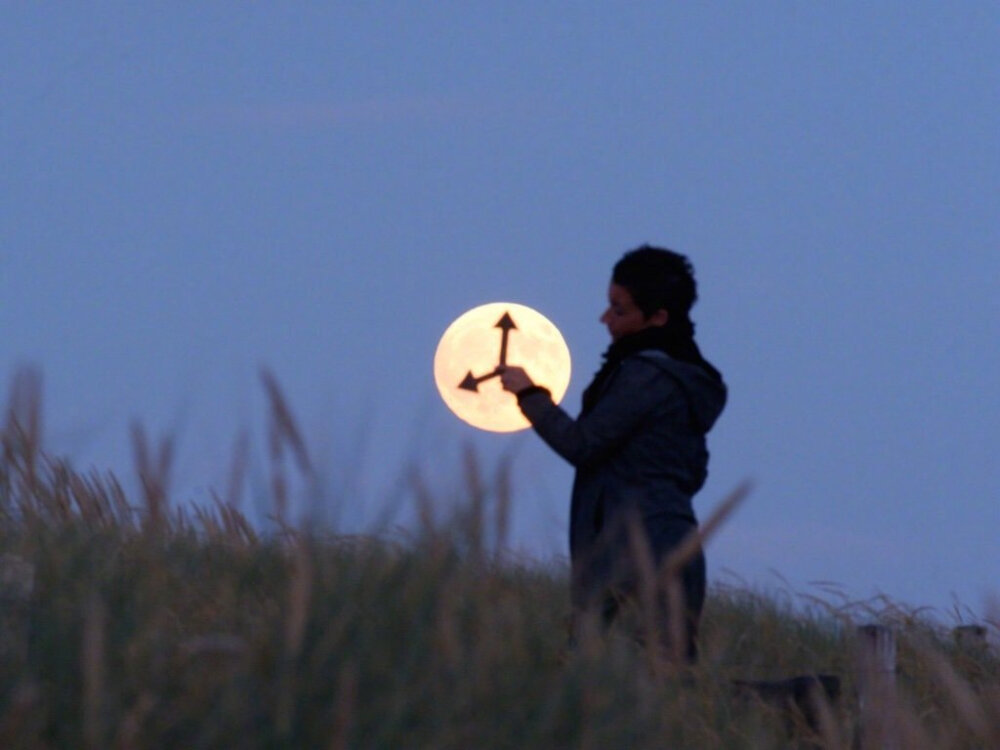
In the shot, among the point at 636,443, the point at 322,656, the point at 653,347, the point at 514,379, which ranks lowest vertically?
the point at 322,656

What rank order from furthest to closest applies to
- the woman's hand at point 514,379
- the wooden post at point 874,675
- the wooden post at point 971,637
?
the wooden post at point 971,637
the woman's hand at point 514,379
the wooden post at point 874,675

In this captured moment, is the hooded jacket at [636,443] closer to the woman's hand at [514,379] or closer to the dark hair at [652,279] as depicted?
the woman's hand at [514,379]

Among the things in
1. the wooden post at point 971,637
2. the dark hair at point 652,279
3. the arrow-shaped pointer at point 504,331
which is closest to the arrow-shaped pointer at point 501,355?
the arrow-shaped pointer at point 504,331

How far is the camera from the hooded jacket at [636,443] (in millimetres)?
4934

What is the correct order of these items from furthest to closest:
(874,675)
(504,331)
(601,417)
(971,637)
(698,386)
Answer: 1. (971,637)
2. (504,331)
3. (874,675)
4. (698,386)
5. (601,417)

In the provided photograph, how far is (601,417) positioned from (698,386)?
0.35m

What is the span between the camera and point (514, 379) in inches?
198

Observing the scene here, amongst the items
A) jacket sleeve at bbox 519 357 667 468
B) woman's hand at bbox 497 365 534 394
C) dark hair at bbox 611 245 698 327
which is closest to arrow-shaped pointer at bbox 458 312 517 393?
woman's hand at bbox 497 365 534 394

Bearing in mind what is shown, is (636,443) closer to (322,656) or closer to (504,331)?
(504,331)

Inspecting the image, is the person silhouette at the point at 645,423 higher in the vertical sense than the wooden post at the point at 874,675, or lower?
higher

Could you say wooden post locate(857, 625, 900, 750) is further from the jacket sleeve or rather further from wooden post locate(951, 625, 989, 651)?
wooden post locate(951, 625, 989, 651)

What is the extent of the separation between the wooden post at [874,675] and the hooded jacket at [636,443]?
74cm

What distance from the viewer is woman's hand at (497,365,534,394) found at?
5000 millimetres

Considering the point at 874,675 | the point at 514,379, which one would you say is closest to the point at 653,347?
the point at 514,379
